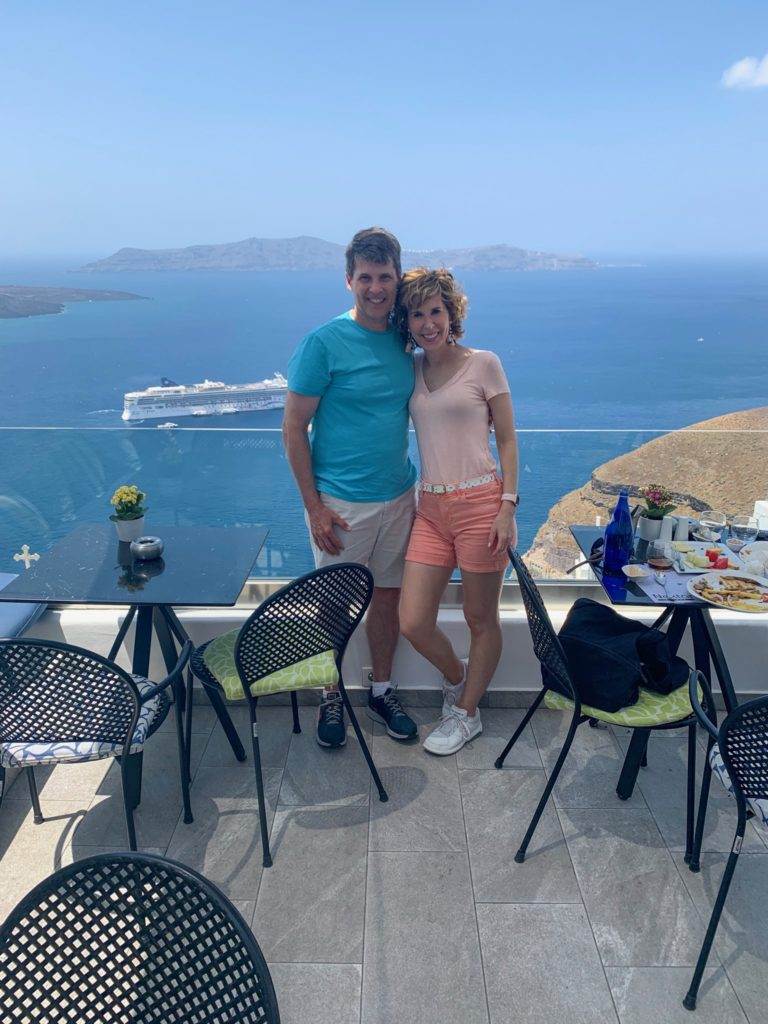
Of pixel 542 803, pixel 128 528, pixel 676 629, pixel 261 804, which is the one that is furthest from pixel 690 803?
pixel 128 528

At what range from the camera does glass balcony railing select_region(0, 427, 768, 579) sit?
8.61 ft

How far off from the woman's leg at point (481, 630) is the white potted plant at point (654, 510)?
21.9 inches

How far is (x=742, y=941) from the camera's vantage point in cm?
168

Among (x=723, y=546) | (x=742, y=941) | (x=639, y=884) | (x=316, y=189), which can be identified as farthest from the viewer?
(x=316, y=189)

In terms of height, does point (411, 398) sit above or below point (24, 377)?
above

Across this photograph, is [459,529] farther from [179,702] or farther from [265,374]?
[265,374]

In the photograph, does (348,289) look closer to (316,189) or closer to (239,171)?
(316,189)

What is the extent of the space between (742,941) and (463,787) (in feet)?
2.89

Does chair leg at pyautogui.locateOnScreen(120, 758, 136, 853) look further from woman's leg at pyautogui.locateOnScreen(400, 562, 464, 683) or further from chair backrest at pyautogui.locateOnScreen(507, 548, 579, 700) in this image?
chair backrest at pyautogui.locateOnScreen(507, 548, 579, 700)

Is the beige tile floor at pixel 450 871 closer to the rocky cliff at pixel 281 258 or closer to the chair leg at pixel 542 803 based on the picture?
the chair leg at pixel 542 803

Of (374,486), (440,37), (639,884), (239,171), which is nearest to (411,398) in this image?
(374,486)

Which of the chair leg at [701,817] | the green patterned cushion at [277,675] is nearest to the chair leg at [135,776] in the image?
the green patterned cushion at [277,675]

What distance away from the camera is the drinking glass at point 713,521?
244 centimetres

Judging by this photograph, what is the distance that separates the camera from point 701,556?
2195mm
